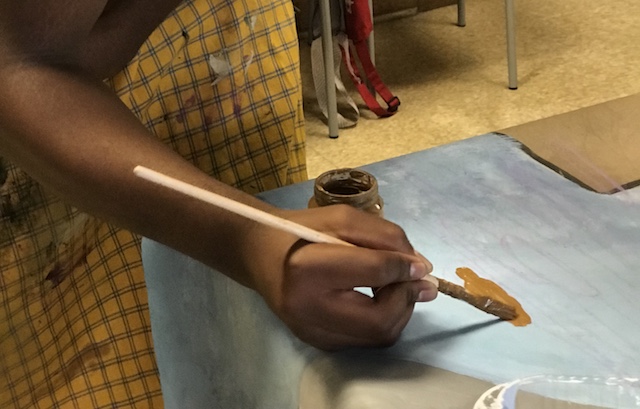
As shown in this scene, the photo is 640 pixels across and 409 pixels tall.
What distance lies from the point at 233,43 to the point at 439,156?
0.85 ft

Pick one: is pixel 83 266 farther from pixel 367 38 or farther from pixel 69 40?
pixel 367 38

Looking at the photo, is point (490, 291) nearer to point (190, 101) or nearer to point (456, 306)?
point (456, 306)

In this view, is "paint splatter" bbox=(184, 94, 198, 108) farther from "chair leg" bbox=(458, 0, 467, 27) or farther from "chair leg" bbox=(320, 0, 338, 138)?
"chair leg" bbox=(458, 0, 467, 27)

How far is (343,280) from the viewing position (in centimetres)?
52

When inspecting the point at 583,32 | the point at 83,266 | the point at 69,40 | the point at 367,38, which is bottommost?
the point at 583,32

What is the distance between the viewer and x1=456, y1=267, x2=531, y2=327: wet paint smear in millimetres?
582

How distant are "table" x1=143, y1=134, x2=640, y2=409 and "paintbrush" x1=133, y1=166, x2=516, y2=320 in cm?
1

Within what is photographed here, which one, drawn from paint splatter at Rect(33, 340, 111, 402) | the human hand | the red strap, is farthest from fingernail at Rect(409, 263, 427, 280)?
the red strap

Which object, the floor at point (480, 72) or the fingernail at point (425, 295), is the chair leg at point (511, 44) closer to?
the floor at point (480, 72)

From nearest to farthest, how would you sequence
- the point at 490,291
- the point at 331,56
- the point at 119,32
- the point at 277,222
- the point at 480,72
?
the point at 277,222 → the point at 490,291 → the point at 119,32 → the point at 331,56 → the point at 480,72

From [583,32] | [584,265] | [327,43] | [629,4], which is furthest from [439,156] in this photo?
[629,4]

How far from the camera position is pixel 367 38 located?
201 centimetres

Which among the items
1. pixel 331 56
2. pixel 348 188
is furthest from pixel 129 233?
pixel 331 56

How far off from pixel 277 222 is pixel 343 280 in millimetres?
61
